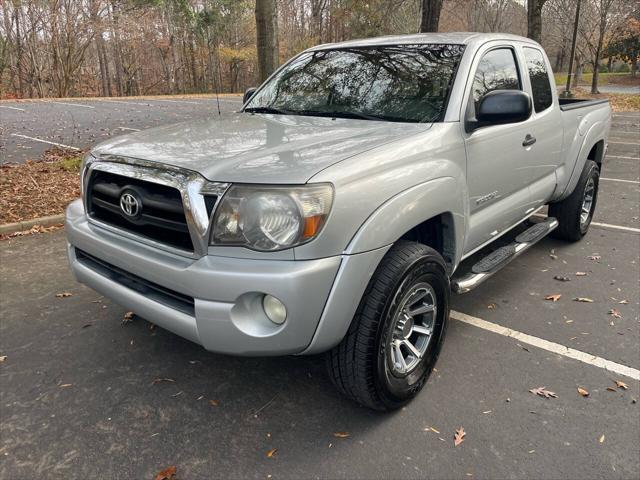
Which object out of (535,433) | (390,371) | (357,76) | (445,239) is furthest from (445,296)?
(357,76)

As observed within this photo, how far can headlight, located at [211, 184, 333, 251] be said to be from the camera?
6.95 ft

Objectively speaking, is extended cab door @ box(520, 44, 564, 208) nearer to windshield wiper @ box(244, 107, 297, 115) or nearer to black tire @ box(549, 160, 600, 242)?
black tire @ box(549, 160, 600, 242)

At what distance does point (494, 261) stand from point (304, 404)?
5.27 feet

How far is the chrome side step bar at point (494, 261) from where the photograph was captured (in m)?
3.07

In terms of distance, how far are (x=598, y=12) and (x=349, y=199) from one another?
31.2 m

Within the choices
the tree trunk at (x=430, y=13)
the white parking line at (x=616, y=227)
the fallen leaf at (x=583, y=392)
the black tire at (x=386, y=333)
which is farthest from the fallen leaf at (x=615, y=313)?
the tree trunk at (x=430, y=13)

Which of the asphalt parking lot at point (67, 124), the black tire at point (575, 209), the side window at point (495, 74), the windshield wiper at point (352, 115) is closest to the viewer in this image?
the windshield wiper at point (352, 115)

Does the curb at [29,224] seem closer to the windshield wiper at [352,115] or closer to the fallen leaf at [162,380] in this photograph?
the fallen leaf at [162,380]

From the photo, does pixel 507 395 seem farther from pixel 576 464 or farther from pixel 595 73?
pixel 595 73

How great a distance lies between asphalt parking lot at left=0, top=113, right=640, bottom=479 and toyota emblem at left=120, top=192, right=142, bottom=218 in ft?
3.42

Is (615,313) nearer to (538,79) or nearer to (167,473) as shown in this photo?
(538,79)

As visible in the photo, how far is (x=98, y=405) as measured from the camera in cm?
272

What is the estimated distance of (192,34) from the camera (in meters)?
38.9

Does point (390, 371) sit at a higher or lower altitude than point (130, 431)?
higher
